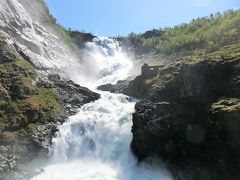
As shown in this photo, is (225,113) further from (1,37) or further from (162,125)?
(1,37)

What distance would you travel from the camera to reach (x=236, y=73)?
184 ft

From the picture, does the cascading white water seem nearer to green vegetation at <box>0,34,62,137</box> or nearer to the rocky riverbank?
the rocky riverbank

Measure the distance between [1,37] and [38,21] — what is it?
32335 mm

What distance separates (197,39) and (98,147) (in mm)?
62887

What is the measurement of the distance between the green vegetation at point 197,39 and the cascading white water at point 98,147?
39.0 meters

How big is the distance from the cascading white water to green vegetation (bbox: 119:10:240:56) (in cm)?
3905

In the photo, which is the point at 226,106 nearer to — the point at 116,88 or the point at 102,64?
the point at 116,88

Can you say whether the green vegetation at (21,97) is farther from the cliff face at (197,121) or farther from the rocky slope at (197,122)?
the rocky slope at (197,122)

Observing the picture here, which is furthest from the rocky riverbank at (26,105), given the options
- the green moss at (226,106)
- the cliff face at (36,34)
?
the green moss at (226,106)

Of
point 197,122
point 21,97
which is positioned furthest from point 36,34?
point 197,122

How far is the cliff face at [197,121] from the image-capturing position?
163 feet

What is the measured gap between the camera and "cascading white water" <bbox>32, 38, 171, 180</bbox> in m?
53.1

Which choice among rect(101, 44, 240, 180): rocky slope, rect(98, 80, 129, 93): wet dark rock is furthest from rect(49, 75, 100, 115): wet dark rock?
rect(101, 44, 240, 180): rocky slope

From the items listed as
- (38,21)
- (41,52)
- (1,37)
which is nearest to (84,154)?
(1,37)
